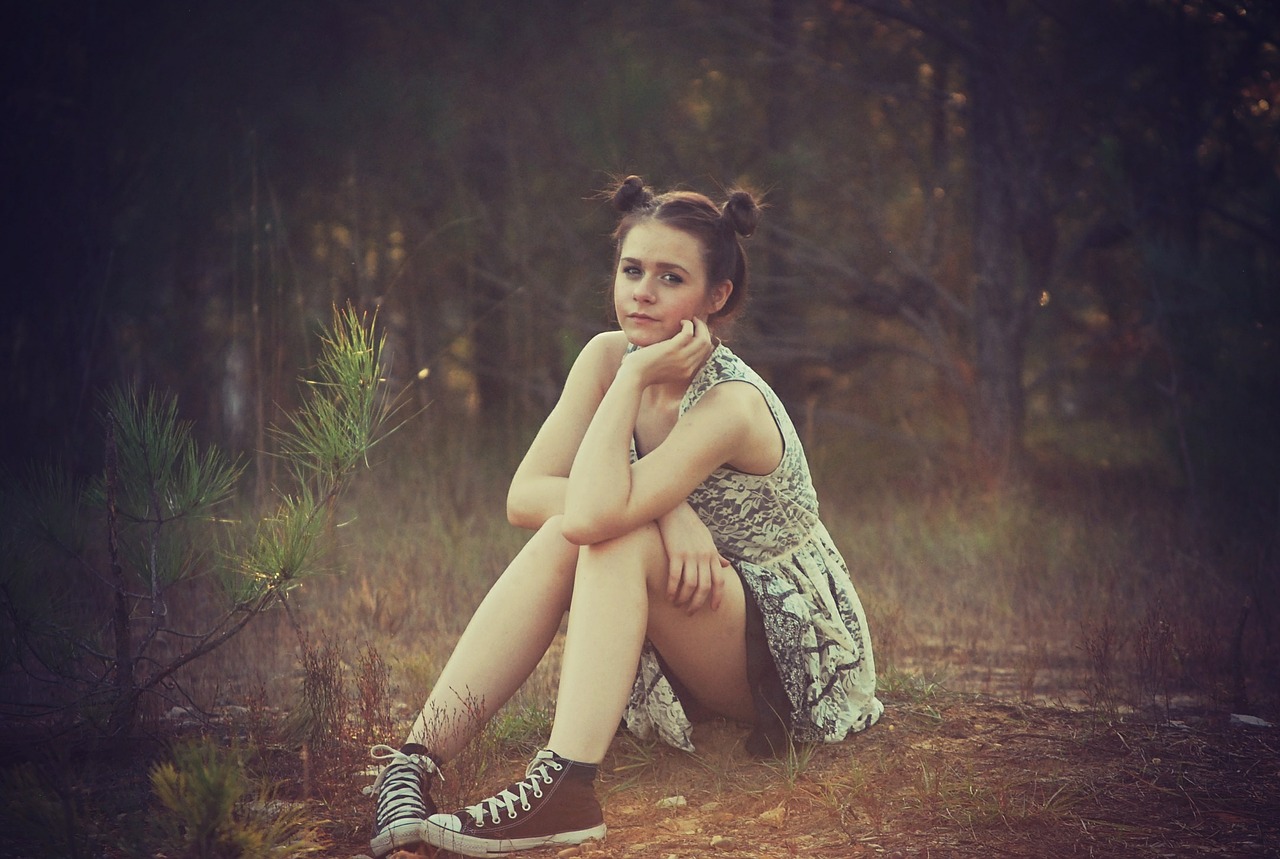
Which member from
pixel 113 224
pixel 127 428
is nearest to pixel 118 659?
pixel 127 428

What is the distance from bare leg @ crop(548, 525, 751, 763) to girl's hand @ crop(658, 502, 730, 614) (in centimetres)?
3

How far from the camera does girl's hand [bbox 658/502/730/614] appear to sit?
225 cm

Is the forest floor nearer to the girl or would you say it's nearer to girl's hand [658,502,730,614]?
the girl

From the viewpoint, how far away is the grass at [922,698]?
2.20 meters

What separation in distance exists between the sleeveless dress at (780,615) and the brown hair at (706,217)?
19 centimetres

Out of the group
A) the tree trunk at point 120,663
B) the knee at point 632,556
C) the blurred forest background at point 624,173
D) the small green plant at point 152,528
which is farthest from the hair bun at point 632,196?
the blurred forest background at point 624,173

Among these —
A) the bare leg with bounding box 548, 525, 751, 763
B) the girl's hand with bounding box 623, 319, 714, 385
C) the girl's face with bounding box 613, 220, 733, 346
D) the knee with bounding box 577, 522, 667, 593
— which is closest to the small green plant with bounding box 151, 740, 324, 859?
the bare leg with bounding box 548, 525, 751, 763

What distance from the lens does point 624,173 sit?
18.5 ft

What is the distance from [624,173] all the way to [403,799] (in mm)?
4049

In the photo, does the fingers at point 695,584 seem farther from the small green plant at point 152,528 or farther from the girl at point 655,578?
the small green plant at point 152,528

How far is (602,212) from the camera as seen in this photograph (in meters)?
6.11

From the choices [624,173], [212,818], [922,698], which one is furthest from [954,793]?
[624,173]

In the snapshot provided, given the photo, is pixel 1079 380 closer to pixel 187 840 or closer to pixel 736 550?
pixel 736 550

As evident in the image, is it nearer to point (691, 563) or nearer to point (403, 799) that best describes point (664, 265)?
point (691, 563)
